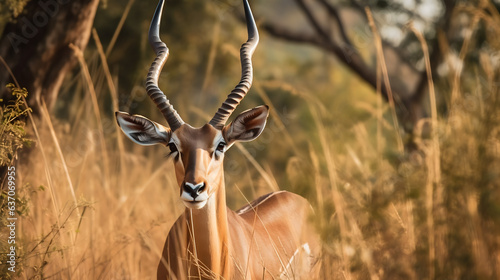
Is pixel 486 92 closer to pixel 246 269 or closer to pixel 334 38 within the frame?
pixel 246 269

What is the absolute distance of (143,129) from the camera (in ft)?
18.0

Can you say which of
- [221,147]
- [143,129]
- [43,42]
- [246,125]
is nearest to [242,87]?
[246,125]

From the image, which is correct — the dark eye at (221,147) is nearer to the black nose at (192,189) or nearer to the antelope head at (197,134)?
the antelope head at (197,134)

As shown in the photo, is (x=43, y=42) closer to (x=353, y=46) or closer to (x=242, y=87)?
(x=242, y=87)

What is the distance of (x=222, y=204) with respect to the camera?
17.1ft

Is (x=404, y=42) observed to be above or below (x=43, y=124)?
below

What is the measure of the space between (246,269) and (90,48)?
894cm

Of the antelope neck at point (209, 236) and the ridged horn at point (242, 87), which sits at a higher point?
the ridged horn at point (242, 87)

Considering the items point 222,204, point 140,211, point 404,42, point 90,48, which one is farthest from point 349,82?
point 222,204

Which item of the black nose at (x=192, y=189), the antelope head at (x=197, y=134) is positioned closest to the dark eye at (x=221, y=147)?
the antelope head at (x=197, y=134)

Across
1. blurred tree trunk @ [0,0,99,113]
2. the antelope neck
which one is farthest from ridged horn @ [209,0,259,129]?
blurred tree trunk @ [0,0,99,113]

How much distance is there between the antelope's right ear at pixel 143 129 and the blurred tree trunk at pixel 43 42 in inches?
56.9

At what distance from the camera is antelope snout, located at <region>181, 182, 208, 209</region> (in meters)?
4.68

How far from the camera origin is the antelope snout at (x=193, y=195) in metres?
4.68
